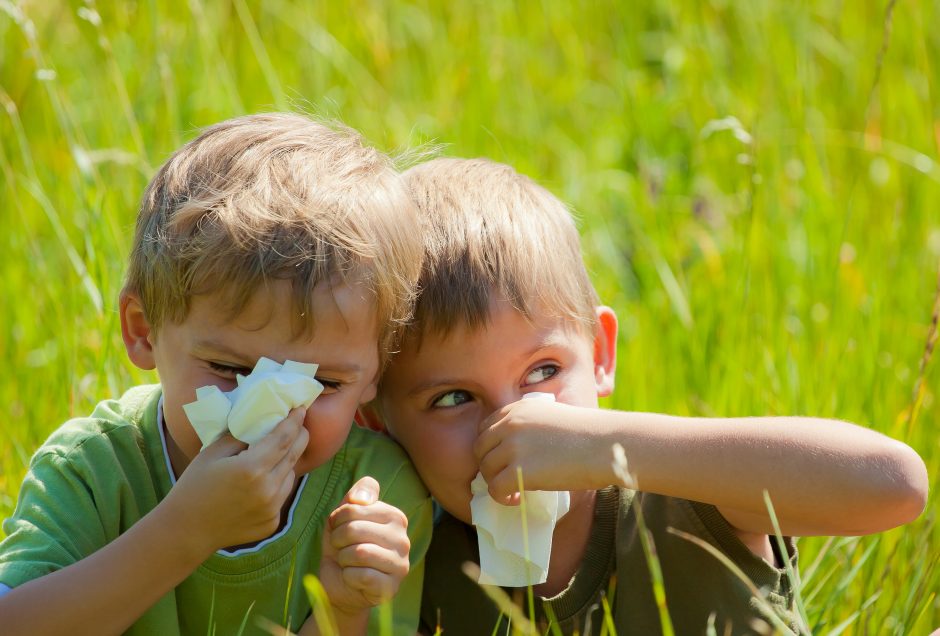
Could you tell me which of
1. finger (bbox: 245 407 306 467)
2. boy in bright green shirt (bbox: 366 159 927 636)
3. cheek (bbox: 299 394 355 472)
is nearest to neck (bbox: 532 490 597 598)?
boy in bright green shirt (bbox: 366 159 927 636)

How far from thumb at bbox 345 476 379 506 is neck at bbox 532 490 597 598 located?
0.46m

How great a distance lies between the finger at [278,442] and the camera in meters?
1.62

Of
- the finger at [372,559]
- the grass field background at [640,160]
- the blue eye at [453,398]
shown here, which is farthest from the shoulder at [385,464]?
the grass field background at [640,160]

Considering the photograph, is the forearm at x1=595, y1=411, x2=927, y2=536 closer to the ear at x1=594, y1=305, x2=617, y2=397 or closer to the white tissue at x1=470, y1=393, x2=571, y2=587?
the white tissue at x1=470, y1=393, x2=571, y2=587

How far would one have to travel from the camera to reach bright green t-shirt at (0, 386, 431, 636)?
1729 mm

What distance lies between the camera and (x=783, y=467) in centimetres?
173

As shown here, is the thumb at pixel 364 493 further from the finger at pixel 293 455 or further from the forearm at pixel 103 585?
the forearm at pixel 103 585

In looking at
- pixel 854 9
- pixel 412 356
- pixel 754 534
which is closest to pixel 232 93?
pixel 412 356

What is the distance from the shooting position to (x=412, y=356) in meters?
1.94

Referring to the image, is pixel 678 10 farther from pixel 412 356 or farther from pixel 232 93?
pixel 412 356

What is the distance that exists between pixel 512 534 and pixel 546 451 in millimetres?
190

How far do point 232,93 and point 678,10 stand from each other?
73.4 inches

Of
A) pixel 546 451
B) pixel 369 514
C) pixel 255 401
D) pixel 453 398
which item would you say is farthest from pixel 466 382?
pixel 255 401

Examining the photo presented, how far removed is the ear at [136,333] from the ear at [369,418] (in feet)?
1.42
